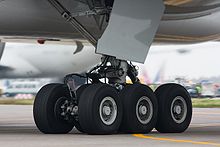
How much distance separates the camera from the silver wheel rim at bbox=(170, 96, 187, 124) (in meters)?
13.2

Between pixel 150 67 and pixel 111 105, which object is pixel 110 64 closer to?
pixel 111 105

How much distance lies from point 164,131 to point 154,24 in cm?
235

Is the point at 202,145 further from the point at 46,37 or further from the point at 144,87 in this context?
the point at 46,37

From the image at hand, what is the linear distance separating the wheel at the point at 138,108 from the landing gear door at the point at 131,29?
66 cm

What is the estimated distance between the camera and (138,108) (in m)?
12.4

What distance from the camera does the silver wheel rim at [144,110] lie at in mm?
12391

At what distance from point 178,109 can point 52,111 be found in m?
2.70

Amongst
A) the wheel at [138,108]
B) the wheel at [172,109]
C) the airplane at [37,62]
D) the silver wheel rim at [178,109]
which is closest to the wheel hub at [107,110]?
the wheel at [138,108]

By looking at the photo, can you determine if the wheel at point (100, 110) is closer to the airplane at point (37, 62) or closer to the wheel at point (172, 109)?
the wheel at point (172, 109)

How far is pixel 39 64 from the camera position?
54.2m

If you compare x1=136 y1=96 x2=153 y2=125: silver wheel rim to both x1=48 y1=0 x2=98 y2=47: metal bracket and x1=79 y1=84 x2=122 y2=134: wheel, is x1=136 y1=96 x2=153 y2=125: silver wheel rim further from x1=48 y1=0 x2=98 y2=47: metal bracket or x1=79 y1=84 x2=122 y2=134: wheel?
x1=48 y1=0 x2=98 y2=47: metal bracket

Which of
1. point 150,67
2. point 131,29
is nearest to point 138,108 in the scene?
point 131,29

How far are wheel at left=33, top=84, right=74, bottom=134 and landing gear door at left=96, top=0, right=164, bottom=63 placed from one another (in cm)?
163

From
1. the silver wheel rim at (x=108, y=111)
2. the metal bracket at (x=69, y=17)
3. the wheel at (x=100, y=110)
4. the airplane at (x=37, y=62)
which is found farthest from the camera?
the airplane at (x=37, y=62)
